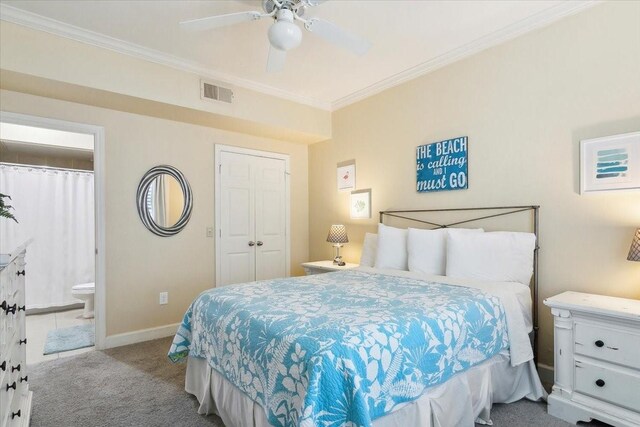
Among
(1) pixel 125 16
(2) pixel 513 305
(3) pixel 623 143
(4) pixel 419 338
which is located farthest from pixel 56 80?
(3) pixel 623 143

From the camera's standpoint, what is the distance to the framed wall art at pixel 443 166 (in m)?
3.14

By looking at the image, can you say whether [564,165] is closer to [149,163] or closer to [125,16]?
[125,16]

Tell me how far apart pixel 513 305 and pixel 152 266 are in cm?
334

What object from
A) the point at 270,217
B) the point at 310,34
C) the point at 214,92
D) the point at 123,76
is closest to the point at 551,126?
the point at 310,34

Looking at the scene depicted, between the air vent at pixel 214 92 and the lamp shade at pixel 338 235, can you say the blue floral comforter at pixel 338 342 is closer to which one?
the lamp shade at pixel 338 235

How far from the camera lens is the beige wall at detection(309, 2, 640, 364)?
7.44 ft

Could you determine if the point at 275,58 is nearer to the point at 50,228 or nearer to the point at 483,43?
the point at 483,43

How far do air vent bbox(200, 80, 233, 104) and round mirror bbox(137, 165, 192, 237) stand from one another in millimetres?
886

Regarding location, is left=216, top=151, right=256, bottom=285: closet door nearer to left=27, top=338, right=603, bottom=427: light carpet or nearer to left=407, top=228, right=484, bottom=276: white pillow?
left=27, top=338, right=603, bottom=427: light carpet

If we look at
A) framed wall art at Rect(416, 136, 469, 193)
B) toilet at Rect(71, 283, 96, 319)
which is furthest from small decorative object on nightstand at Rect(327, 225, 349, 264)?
toilet at Rect(71, 283, 96, 319)

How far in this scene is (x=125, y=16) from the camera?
2.57 metres

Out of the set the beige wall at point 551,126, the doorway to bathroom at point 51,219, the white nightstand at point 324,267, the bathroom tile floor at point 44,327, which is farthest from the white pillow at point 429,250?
the doorway to bathroom at point 51,219

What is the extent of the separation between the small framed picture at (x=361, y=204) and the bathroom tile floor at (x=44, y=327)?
10.2ft

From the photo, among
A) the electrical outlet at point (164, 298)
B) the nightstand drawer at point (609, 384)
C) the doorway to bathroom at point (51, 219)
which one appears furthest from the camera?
the doorway to bathroom at point (51, 219)
